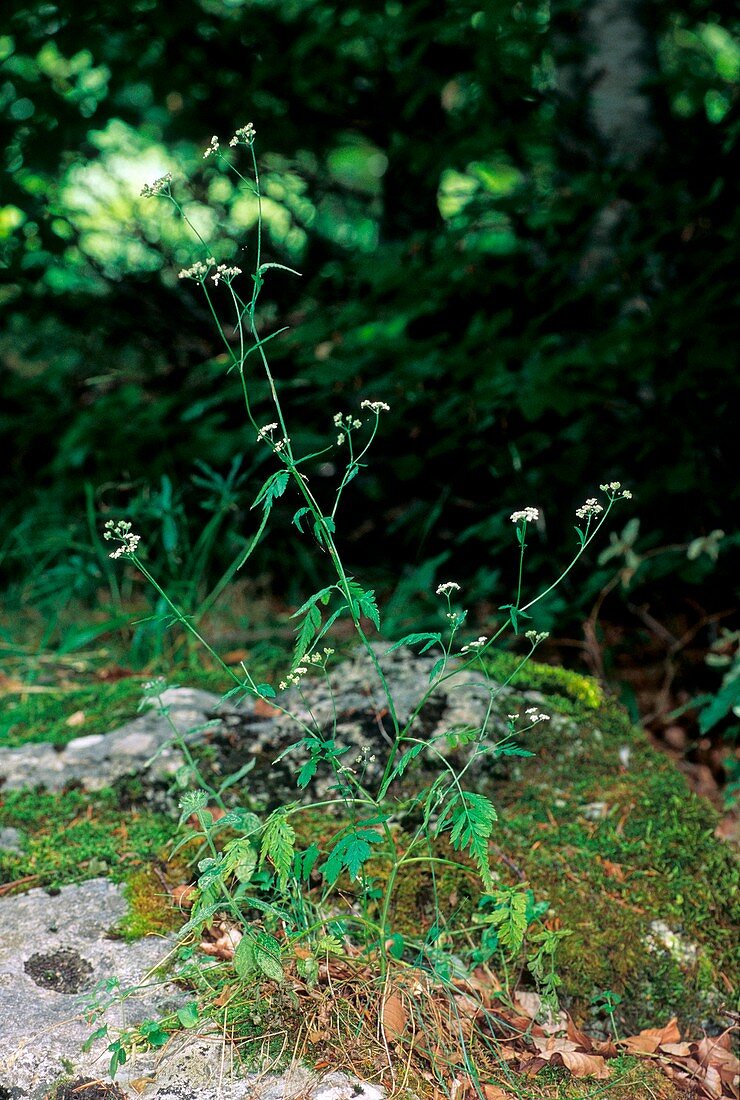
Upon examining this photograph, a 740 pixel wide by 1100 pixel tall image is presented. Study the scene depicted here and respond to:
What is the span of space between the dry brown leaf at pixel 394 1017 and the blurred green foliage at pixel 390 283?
5.55 ft

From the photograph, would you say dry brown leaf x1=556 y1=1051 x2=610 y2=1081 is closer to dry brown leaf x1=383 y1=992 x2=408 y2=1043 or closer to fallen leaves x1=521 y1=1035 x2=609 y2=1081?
fallen leaves x1=521 y1=1035 x2=609 y2=1081

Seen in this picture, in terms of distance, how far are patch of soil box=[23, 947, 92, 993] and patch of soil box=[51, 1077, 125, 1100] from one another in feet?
0.67

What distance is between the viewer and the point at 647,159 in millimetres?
3480

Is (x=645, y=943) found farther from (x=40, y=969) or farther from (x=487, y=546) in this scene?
(x=487, y=546)

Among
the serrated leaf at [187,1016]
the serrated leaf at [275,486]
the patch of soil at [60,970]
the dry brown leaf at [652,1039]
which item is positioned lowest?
the dry brown leaf at [652,1039]

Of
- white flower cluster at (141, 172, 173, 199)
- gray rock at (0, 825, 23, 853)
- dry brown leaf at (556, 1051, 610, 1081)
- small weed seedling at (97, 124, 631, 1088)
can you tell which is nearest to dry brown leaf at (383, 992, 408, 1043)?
small weed seedling at (97, 124, 631, 1088)

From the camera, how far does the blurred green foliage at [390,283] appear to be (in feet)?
9.93

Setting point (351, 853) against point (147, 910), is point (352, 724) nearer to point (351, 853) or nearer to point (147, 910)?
point (147, 910)

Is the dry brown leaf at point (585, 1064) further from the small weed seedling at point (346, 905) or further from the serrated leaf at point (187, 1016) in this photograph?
the serrated leaf at point (187, 1016)

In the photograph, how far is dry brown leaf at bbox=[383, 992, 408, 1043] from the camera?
1.48m

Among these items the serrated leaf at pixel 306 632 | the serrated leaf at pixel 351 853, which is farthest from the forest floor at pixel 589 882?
the serrated leaf at pixel 306 632

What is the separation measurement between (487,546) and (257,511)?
2.90 ft

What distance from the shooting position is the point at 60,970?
1612mm

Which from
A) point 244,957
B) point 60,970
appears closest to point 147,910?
point 60,970
